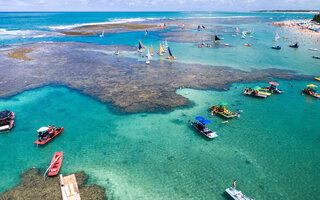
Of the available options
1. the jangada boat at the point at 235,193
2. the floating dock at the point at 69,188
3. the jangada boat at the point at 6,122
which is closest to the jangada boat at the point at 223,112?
the jangada boat at the point at 235,193

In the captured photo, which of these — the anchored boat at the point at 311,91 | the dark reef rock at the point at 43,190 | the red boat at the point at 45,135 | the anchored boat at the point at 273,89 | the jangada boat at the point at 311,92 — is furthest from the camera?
the anchored boat at the point at 273,89

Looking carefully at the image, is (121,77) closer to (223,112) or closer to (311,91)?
(223,112)

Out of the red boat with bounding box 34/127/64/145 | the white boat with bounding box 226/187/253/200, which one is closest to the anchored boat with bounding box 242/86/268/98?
the white boat with bounding box 226/187/253/200

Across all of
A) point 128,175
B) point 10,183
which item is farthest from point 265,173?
point 10,183

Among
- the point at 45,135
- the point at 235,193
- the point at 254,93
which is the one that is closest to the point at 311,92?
the point at 254,93

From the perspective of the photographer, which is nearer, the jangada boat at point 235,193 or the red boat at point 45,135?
the jangada boat at point 235,193

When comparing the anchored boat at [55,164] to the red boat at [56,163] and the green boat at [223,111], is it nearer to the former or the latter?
the red boat at [56,163]
